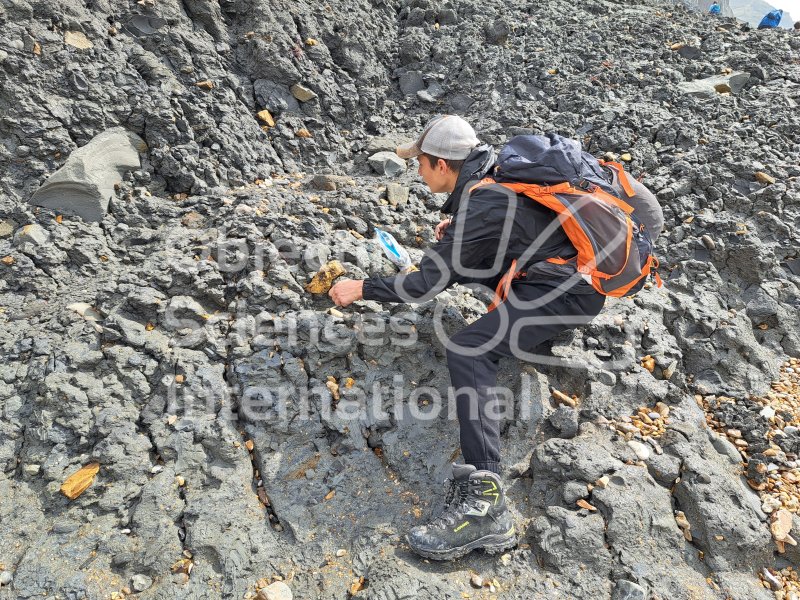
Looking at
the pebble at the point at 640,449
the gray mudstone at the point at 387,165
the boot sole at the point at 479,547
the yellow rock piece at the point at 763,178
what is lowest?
the boot sole at the point at 479,547

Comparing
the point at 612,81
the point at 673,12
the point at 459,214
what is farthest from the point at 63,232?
the point at 673,12

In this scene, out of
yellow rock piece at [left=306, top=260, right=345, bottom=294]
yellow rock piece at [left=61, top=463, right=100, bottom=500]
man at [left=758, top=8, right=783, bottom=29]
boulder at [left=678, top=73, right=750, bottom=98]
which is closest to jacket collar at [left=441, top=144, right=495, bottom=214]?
yellow rock piece at [left=306, top=260, right=345, bottom=294]

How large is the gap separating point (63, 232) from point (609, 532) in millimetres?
4574

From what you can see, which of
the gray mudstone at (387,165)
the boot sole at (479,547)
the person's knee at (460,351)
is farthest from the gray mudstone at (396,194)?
the boot sole at (479,547)

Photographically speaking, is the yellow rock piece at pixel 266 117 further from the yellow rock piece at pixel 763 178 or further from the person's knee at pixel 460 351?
the yellow rock piece at pixel 763 178

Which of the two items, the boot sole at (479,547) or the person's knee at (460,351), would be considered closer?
the boot sole at (479,547)

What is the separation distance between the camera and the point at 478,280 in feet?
11.3

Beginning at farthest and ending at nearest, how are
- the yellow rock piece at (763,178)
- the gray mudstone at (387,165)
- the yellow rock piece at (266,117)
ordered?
the yellow rock piece at (266,117) < the gray mudstone at (387,165) < the yellow rock piece at (763,178)

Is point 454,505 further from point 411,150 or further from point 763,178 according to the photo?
point 763,178

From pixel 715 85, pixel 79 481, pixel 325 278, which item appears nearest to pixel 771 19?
pixel 715 85

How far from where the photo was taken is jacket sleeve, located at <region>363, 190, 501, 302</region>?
9.92 ft

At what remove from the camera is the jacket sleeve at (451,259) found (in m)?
3.02

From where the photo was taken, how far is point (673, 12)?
9.05 metres

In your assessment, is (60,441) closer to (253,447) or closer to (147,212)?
(253,447)
